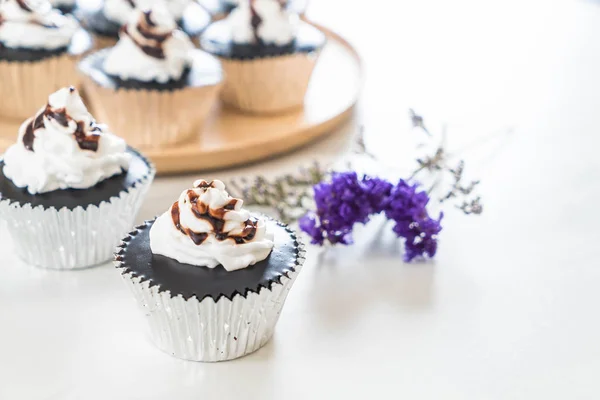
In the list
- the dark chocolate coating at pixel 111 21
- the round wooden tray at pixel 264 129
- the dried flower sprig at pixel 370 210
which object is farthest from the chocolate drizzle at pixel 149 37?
the dried flower sprig at pixel 370 210

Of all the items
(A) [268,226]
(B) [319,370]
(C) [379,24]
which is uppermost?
(A) [268,226]

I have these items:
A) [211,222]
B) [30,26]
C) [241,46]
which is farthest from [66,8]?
[211,222]

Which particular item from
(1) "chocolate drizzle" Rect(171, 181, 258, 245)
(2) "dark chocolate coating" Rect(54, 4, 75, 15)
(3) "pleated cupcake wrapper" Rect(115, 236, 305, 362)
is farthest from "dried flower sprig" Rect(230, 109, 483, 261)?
(2) "dark chocolate coating" Rect(54, 4, 75, 15)

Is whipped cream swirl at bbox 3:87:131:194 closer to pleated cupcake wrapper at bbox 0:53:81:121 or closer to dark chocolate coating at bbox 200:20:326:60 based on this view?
pleated cupcake wrapper at bbox 0:53:81:121

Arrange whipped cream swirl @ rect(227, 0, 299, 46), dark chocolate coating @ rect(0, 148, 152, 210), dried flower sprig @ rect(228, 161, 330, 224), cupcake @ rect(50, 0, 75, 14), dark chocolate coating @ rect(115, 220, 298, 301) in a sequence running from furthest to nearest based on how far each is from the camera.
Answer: cupcake @ rect(50, 0, 75, 14), whipped cream swirl @ rect(227, 0, 299, 46), dried flower sprig @ rect(228, 161, 330, 224), dark chocolate coating @ rect(0, 148, 152, 210), dark chocolate coating @ rect(115, 220, 298, 301)

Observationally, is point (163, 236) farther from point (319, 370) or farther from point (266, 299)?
point (319, 370)

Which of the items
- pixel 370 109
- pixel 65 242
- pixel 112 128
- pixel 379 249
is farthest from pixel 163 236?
pixel 370 109
